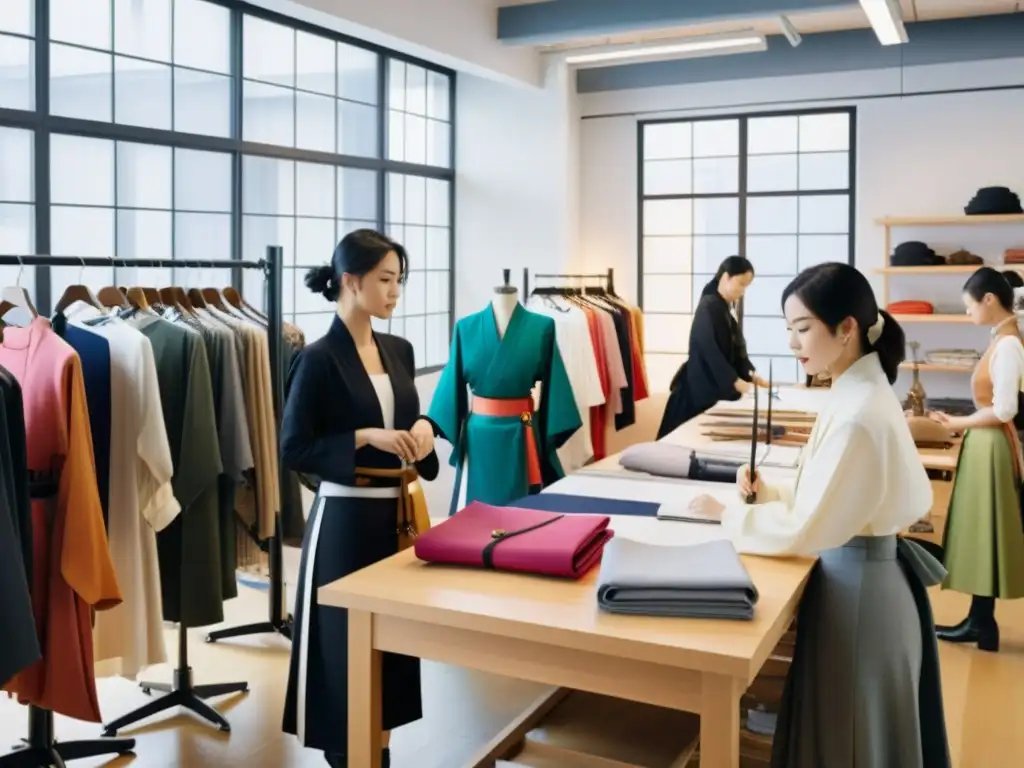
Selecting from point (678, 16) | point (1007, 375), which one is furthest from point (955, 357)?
point (1007, 375)

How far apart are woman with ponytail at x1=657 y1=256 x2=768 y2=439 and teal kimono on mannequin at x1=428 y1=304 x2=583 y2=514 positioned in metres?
1.69

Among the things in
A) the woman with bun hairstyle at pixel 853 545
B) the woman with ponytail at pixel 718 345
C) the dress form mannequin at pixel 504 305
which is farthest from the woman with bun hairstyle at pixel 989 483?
the woman with bun hairstyle at pixel 853 545

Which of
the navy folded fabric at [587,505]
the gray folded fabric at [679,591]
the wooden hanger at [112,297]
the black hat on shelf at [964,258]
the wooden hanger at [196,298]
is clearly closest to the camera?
the gray folded fabric at [679,591]

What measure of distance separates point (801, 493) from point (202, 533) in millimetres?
1831

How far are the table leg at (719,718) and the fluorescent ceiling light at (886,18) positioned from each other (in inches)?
152

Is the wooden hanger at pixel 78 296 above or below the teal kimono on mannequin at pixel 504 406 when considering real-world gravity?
above

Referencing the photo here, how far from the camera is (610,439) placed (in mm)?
7215

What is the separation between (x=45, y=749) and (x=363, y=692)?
136cm

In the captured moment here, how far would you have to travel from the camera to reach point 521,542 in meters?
2.04

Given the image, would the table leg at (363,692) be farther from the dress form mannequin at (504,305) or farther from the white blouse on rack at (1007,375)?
the white blouse on rack at (1007,375)

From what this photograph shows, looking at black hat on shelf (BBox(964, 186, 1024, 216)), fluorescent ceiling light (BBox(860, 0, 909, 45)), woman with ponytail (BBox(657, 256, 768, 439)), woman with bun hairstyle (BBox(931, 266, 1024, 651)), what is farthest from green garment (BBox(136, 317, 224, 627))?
black hat on shelf (BBox(964, 186, 1024, 216))

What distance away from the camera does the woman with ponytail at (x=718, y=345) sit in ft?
17.7

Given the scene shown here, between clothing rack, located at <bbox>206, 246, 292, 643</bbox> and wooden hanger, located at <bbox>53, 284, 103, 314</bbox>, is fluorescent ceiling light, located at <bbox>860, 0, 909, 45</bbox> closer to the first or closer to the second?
clothing rack, located at <bbox>206, 246, 292, 643</bbox>

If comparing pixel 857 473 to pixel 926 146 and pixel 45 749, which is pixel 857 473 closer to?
pixel 45 749
